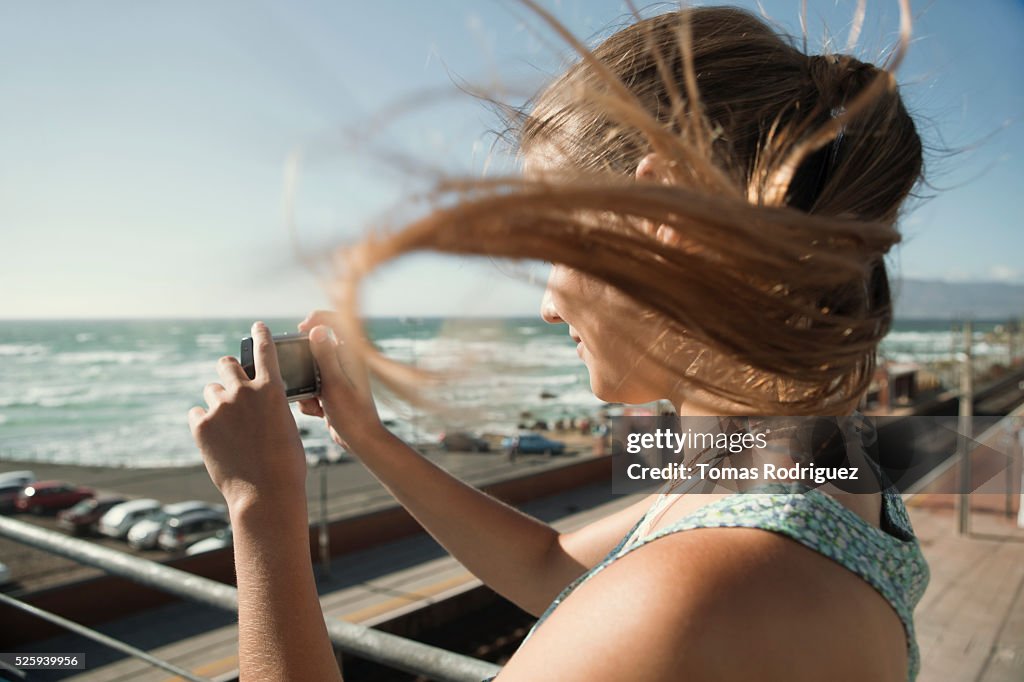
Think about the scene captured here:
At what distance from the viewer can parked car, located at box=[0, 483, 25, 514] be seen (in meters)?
18.3

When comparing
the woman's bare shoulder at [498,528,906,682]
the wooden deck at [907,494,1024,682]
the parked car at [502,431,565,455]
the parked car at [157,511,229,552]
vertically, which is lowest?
the parked car at [157,511,229,552]

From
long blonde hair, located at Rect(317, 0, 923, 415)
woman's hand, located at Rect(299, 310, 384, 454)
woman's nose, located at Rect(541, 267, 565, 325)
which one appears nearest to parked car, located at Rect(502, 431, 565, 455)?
woman's hand, located at Rect(299, 310, 384, 454)

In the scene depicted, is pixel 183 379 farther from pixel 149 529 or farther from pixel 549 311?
pixel 549 311

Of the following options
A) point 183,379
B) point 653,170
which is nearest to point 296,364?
point 653,170

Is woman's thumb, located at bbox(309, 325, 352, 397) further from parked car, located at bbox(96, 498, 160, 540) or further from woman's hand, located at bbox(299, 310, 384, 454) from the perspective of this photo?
parked car, located at bbox(96, 498, 160, 540)

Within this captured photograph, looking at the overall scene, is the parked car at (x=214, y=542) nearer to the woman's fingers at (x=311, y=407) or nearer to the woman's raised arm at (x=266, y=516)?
the woman's fingers at (x=311, y=407)

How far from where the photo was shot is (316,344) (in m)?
1.13

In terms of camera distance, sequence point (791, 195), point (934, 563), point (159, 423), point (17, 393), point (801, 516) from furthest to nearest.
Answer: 1. point (17, 393)
2. point (159, 423)
3. point (934, 563)
4. point (791, 195)
5. point (801, 516)

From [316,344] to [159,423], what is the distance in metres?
40.9

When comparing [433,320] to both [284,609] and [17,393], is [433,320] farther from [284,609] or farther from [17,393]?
[17,393]

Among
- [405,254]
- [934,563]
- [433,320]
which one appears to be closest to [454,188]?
[405,254]

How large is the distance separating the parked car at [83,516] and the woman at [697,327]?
1906 cm

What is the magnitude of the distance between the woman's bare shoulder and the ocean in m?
0.18

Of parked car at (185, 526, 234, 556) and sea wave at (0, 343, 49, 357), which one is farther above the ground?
sea wave at (0, 343, 49, 357)
